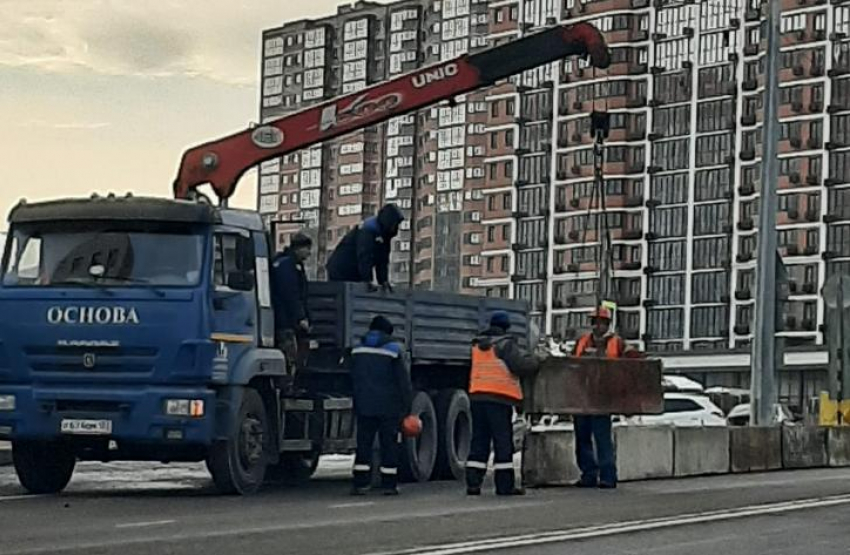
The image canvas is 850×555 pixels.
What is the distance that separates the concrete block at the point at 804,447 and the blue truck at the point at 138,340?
978 centimetres

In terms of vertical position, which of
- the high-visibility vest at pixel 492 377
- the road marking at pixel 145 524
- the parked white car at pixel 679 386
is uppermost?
the parked white car at pixel 679 386

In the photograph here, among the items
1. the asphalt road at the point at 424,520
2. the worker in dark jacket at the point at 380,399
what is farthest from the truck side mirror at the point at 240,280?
the asphalt road at the point at 424,520

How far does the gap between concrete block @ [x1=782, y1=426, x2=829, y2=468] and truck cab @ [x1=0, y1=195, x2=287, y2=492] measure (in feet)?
34.5

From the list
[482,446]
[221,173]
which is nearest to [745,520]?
[482,446]

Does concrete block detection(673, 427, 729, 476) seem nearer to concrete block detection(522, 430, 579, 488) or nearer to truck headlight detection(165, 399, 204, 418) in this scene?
concrete block detection(522, 430, 579, 488)

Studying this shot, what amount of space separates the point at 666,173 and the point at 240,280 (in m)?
120

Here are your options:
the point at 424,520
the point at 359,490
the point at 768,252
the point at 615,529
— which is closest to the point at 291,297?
the point at 359,490

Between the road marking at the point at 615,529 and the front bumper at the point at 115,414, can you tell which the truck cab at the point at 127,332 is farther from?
the road marking at the point at 615,529

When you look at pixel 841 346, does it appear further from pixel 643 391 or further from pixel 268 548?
pixel 268 548

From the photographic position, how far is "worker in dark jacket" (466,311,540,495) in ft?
61.8

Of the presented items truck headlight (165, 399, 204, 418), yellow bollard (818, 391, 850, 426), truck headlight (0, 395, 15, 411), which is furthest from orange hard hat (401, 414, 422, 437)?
yellow bollard (818, 391, 850, 426)

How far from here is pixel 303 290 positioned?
19.7 m

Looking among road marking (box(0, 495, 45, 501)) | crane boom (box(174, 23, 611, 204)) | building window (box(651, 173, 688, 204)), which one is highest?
building window (box(651, 173, 688, 204))

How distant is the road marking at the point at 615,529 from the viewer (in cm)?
1215
